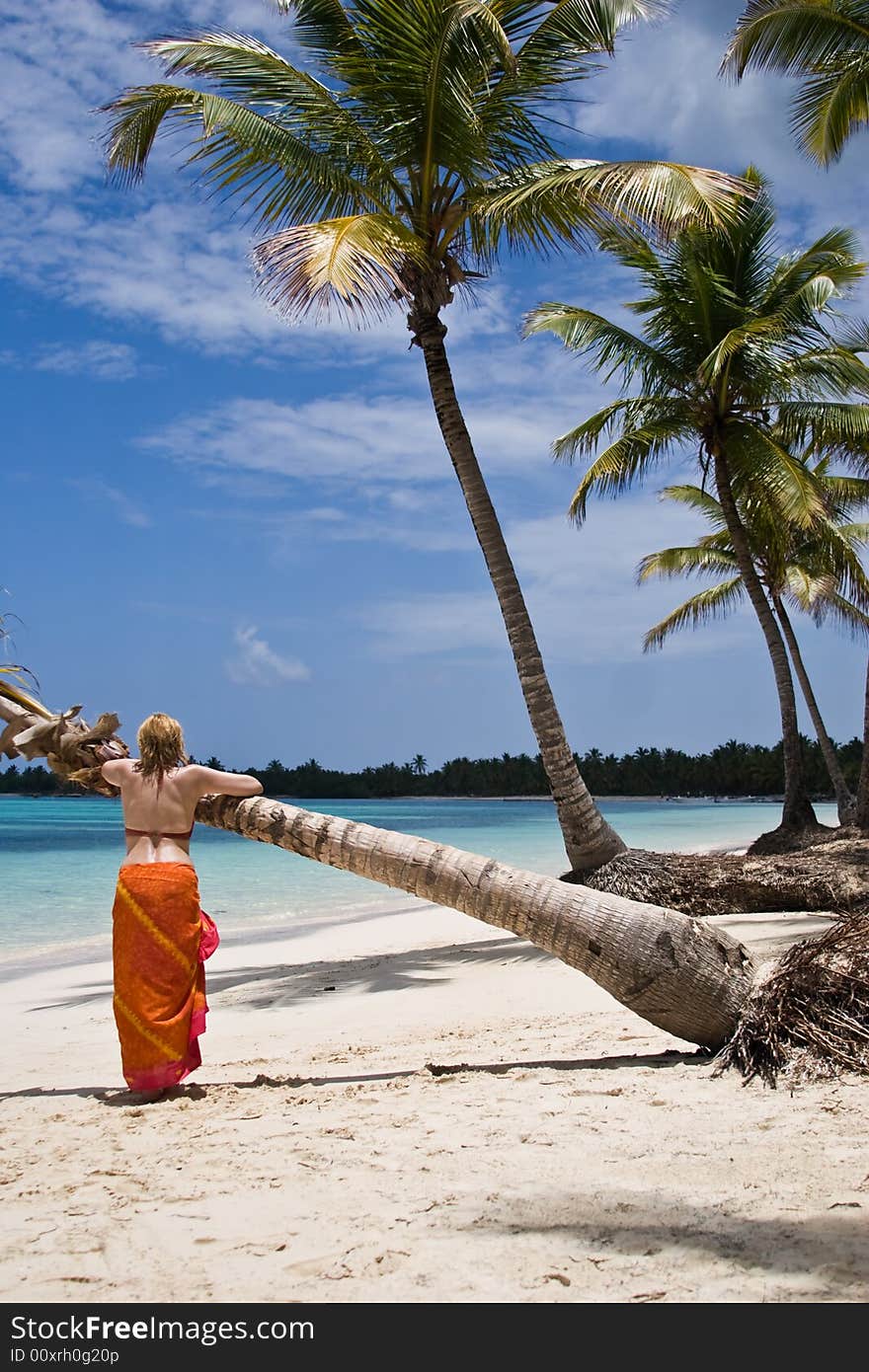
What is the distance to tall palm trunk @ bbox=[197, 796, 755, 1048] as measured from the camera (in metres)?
4.44

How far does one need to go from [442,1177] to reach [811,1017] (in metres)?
1.92

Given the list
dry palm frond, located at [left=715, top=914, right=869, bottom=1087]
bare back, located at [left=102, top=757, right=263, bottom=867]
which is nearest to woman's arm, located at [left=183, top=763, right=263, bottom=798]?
bare back, located at [left=102, top=757, right=263, bottom=867]

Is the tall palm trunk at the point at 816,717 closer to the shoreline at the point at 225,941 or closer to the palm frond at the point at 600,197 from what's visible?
the shoreline at the point at 225,941

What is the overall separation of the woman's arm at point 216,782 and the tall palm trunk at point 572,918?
0.28m

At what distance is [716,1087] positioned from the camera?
3908 mm

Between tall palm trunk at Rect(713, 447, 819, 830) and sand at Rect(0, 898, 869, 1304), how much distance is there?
1261 cm

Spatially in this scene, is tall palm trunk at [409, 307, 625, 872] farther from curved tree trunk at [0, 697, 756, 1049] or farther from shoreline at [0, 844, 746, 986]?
curved tree trunk at [0, 697, 756, 1049]

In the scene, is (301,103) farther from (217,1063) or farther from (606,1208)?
(606,1208)

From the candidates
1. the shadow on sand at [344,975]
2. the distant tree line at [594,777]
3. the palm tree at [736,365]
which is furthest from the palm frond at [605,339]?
the distant tree line at [594,777]

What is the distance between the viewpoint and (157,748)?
185 inches

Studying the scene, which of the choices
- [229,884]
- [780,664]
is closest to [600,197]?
[780,664]

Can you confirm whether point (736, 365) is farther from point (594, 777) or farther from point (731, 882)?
point (594, 777)

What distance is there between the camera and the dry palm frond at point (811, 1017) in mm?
4004

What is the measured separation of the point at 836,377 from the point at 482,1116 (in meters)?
15.4
